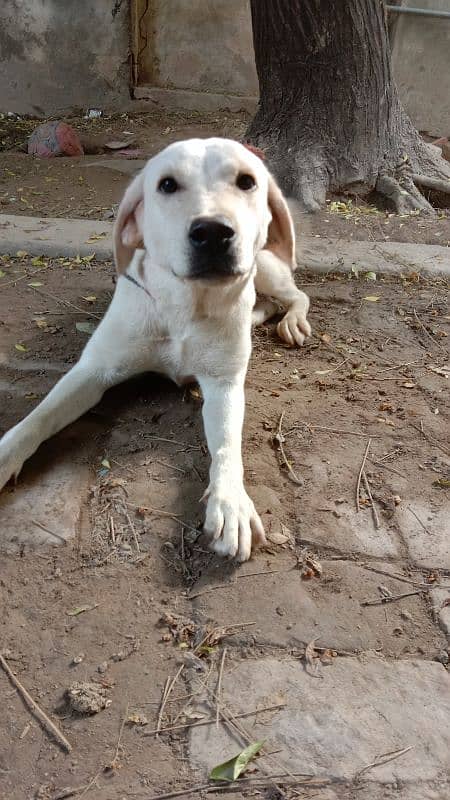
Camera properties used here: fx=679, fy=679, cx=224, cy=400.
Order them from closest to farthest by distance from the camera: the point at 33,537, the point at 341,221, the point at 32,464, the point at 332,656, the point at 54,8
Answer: the point at 332,656
the point at 33,537
the point at 32,464
the point at 341,221
the point at 54,8

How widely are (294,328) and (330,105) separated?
2.33 metres

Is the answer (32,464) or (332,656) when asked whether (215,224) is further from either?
(332,656)

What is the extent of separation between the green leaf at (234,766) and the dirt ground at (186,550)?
0.04 metres

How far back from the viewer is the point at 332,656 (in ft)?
6.00

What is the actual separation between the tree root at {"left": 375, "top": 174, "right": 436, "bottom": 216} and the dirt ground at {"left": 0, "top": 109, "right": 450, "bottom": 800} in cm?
190

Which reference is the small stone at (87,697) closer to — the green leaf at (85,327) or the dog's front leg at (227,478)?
the dog's front leg at (227,478)

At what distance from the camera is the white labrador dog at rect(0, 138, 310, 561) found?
213 centimetres

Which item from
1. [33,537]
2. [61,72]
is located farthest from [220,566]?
[61,72]

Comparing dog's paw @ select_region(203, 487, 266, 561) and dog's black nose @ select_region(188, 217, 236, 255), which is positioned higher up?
dog's black nose @ select_region(188, 217, 236, 255)

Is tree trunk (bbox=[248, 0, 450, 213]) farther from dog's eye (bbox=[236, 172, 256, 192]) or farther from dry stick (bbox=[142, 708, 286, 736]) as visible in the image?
dry stick (bbox=[142, 708, 286, 736])

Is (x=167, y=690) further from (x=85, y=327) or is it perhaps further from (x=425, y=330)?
(x=425, y=330)

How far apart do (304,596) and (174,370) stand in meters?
1.12

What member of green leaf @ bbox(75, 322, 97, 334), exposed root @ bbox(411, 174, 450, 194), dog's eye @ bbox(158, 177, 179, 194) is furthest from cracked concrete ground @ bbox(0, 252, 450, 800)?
exposed root @ bbox(411, 174, 450, 194)

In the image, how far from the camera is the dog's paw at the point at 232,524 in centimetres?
209
